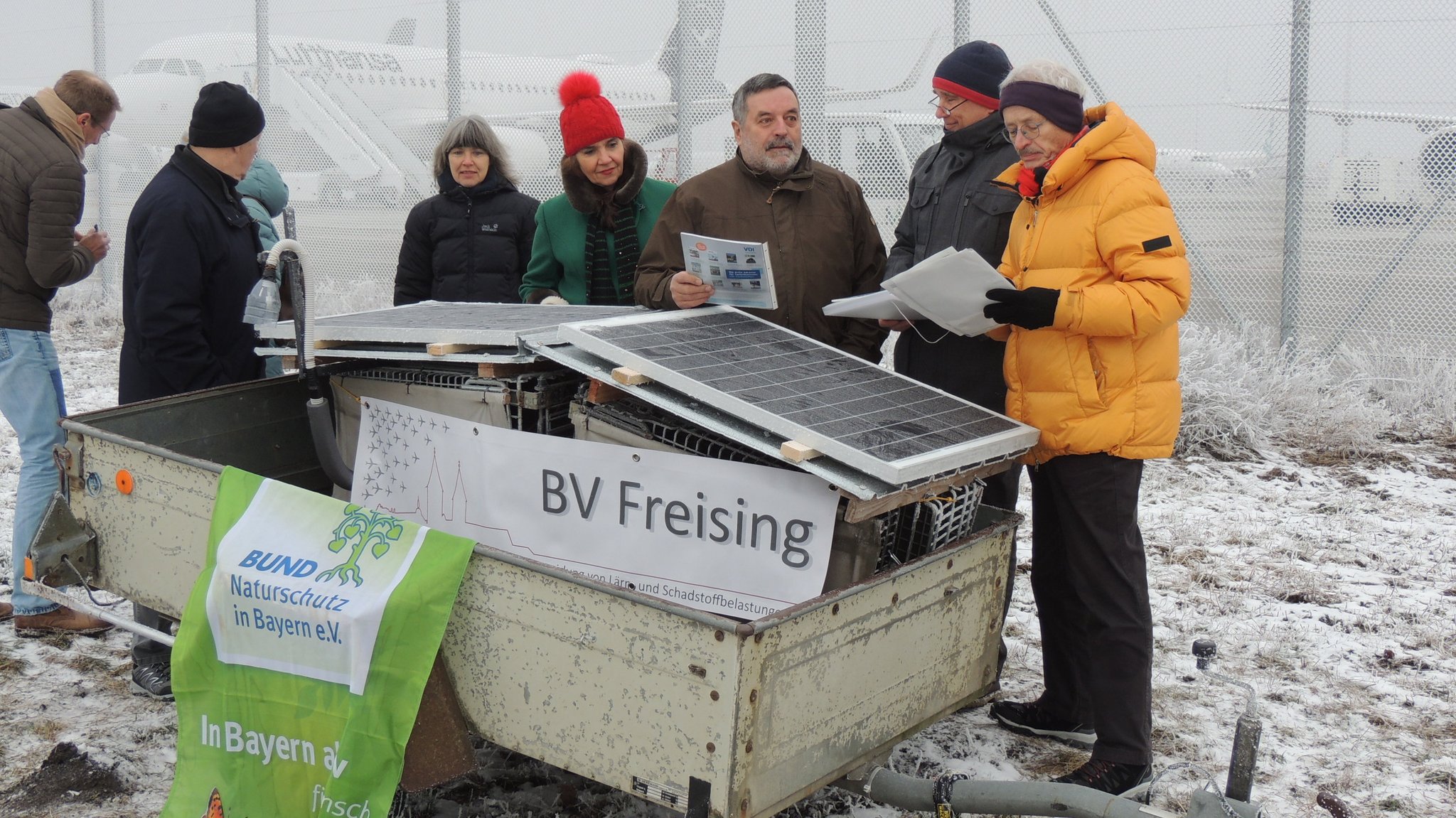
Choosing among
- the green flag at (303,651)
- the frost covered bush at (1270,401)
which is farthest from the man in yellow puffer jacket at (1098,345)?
the frost covered bush at (1270,401)

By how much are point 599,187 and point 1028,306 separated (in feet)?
6.79

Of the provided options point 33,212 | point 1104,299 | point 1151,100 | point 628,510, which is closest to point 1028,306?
point 1104,299

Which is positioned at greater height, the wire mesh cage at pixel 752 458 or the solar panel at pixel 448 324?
the solar panel at pixel 448 324

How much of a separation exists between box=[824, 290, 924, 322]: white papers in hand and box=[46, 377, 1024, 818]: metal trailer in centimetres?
62

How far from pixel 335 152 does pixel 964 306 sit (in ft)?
27.6

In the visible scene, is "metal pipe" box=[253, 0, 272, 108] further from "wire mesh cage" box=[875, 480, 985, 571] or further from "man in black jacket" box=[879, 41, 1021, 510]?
"wire mesh cage" box=[875, 480, 985, 571]

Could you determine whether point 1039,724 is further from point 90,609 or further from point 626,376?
point 90,609

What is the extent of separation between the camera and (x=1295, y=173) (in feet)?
23.3

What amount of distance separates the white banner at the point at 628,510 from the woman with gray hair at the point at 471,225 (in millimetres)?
1938

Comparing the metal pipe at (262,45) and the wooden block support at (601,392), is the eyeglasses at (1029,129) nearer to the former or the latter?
the wooden block support at (601,392)

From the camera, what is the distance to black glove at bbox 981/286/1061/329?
2.94 m

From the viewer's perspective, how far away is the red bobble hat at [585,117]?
14.5 ft

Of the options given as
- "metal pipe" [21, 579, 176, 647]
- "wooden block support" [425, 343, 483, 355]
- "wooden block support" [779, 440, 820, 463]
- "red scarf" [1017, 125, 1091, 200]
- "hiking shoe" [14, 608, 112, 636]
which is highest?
"red scarf" [1017, 125, 1091, 200]

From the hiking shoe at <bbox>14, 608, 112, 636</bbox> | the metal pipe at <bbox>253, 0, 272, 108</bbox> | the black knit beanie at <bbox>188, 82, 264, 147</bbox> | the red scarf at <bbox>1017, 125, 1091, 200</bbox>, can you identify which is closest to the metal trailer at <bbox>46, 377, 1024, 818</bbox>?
the red scarf at <bbox>1017, 125, 1091, 200</bbox>
